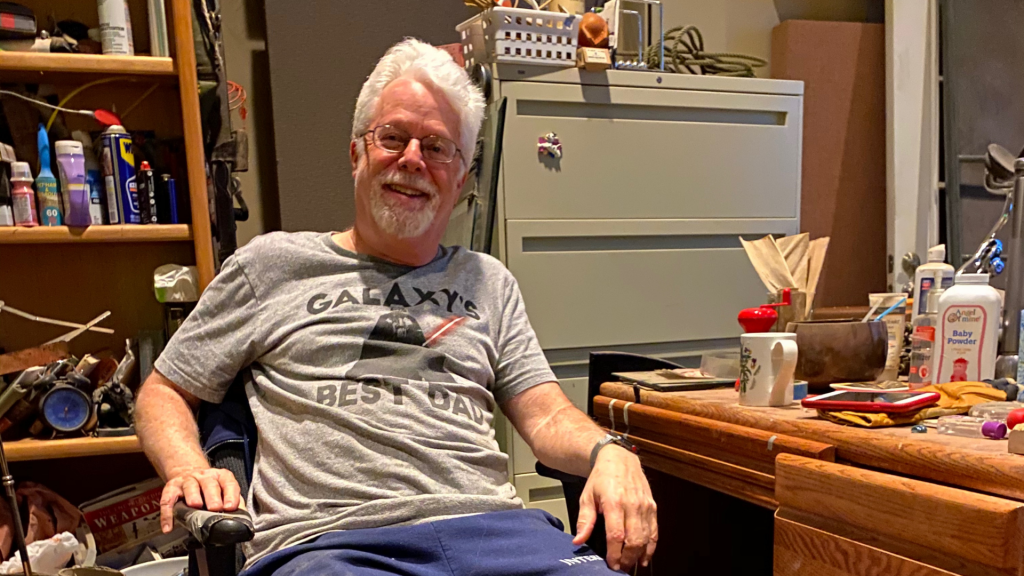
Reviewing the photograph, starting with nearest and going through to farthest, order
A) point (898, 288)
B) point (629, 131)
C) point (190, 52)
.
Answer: point (190, 52), point (629, 131), point (898, 288)

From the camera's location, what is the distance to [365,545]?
0.98 metres

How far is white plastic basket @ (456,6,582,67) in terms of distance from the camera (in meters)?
1.96

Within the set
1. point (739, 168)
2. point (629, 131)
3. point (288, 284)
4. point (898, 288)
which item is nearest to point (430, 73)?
point (288, 284)

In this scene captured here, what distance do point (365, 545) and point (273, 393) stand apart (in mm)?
318

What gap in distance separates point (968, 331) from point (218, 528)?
106 cm

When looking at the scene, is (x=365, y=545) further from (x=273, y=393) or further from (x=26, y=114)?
(x=26, y=114)

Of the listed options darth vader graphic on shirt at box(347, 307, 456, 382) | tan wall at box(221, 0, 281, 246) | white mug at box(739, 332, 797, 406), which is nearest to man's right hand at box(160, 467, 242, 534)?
darth vader graphic on shirt at box(347, 307, 456, 382)

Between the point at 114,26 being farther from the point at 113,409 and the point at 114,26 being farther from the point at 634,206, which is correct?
the point at 634,206

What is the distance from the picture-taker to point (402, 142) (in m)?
1.28

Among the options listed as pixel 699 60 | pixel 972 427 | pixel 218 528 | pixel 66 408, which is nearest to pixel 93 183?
pixel 66 408

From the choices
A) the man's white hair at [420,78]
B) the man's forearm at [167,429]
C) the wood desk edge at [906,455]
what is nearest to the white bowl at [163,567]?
the man's forearm at [167,429]

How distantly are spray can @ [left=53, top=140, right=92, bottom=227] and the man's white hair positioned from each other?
0.74 m

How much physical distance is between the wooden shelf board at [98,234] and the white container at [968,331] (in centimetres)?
158

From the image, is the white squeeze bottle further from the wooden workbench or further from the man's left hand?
the man's left hand
